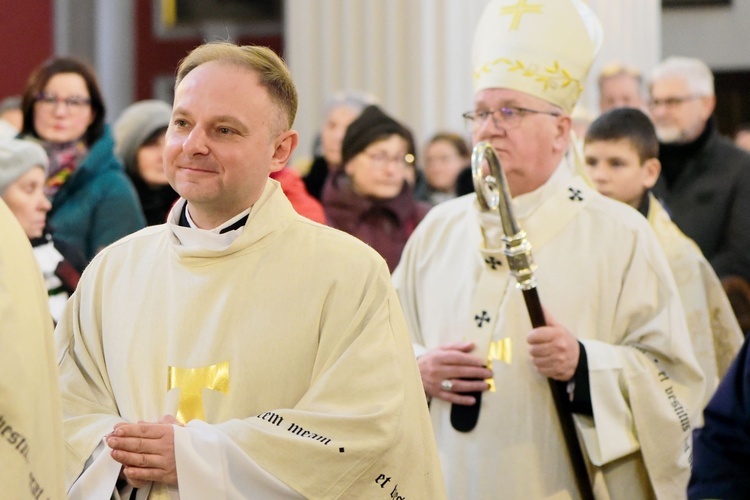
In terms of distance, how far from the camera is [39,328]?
237cm

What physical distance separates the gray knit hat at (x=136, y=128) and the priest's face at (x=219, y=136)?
3.07 m

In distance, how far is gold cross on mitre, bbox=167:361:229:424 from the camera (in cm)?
302

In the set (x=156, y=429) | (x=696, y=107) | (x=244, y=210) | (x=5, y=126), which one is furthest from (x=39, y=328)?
(x=696, y=107)

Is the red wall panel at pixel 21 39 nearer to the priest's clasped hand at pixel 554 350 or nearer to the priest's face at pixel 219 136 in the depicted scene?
the priest's clasped hand at pixel 554 350

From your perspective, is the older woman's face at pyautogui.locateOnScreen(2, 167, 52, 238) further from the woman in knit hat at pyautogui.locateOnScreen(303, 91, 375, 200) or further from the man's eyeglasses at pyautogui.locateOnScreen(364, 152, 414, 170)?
the woman in knit hat at pyautogui.locateOnScreen(303, 91, 375, 200)

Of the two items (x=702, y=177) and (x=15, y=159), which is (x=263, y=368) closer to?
(x=15, y=159)

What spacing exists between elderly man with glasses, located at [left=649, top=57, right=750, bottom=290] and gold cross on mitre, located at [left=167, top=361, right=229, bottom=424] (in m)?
3.29

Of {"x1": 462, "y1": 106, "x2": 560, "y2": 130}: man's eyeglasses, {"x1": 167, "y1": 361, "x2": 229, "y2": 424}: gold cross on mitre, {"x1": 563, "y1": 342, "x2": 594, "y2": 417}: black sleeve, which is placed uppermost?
{"x1": 462, "y1": 106, "x2": 560, "y2": 130}: man's eyeglasses

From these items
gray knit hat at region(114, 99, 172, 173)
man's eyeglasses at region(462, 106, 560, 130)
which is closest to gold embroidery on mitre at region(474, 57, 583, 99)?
man's eyeglasses at region(462, 106, 560, 130)

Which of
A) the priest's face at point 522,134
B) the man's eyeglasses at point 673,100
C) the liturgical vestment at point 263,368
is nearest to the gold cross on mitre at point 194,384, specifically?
the liturgical vestment at point 263,368

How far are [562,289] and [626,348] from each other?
0.84ft

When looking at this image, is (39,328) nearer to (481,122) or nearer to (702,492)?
(702,492)

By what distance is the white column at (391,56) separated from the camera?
26.9ft

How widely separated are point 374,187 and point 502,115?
1.61 m
